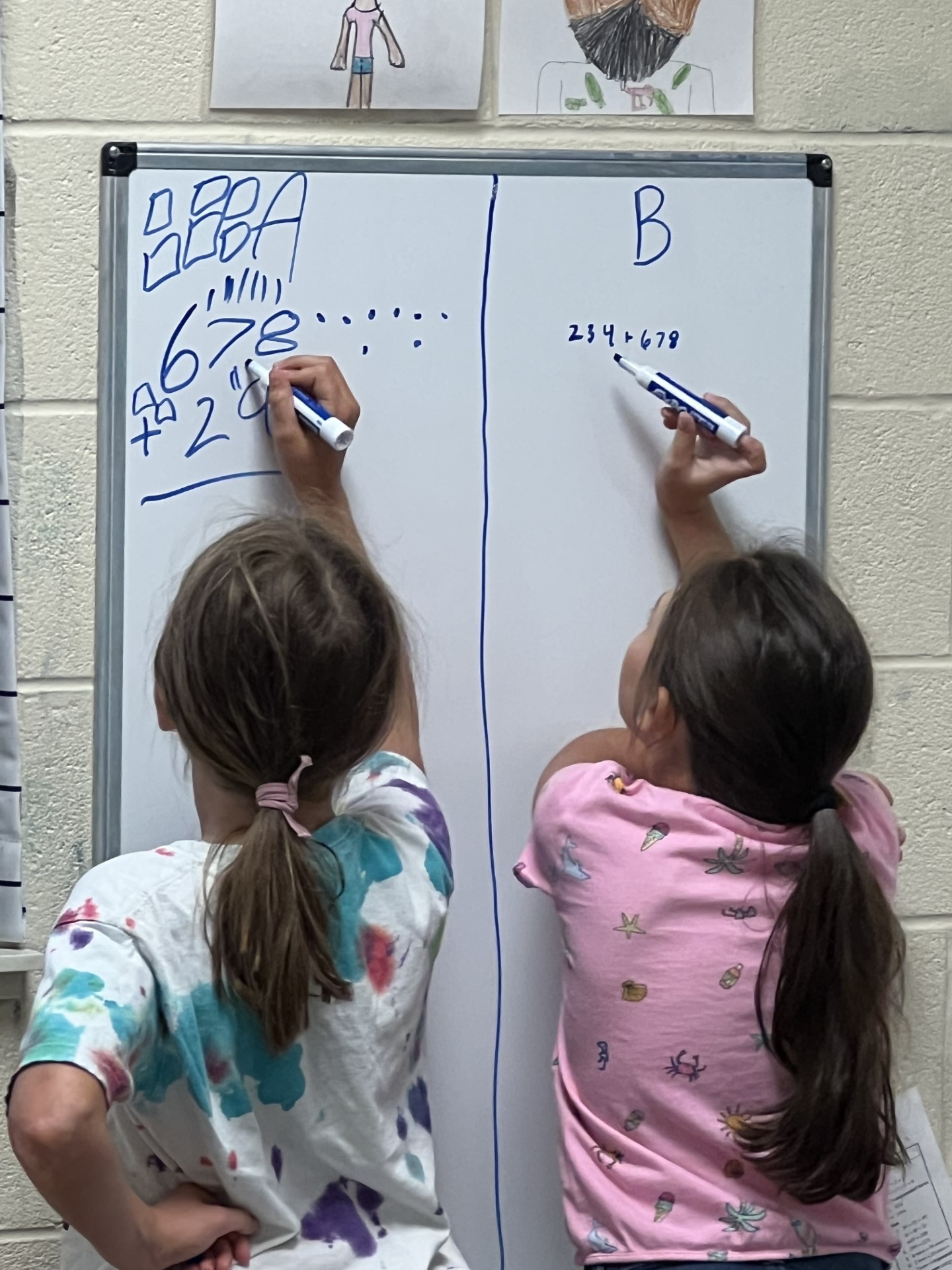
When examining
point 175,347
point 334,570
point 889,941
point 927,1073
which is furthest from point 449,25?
point 927,1073

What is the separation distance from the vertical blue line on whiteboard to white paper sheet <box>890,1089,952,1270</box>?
0.41 metres

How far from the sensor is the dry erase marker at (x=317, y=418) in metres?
1.19

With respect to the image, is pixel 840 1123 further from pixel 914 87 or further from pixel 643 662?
pixel 914 87

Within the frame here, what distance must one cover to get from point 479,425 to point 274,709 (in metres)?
0.45

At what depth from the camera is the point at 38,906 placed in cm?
129

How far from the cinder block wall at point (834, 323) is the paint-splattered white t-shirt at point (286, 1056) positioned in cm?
33

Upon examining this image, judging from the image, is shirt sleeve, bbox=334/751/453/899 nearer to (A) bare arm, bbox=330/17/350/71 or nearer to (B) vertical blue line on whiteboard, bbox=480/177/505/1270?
(B) vertical blue line on whiteboard, bbox=480/177/505/1270

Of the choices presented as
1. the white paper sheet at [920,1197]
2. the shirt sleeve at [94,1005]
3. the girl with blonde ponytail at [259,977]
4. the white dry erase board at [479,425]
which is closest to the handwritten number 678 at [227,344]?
the white dry erase board at [479,425]

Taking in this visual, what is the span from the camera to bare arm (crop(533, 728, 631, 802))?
1284 mm

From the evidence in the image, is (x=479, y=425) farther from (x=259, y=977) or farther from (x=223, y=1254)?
(x=223, y=1254)

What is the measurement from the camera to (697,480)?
1.31m

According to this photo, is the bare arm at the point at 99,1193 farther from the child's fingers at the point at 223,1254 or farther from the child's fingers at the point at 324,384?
the child's fingers at the point at 324,384

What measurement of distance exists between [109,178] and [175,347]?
0.16m

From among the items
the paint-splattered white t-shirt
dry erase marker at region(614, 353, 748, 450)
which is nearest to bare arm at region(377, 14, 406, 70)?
dry erase marker at region(614, 353, 748, 450)
